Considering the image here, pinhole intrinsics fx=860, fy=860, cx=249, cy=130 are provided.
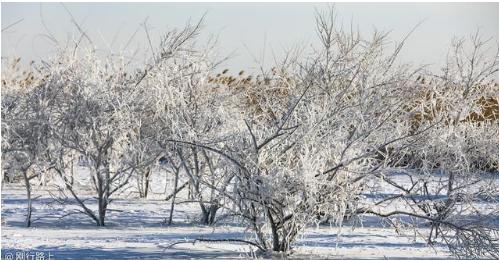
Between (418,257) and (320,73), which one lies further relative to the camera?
(320,73)

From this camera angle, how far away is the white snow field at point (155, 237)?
10359 millimetres

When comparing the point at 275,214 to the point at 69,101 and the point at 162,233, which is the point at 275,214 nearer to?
the point at 162,233

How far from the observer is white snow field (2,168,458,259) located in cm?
1036

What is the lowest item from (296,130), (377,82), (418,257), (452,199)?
(418,257)

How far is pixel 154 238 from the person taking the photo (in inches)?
463

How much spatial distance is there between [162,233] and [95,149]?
2.08 meters

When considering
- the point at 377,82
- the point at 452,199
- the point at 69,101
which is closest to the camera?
the point at 452,199

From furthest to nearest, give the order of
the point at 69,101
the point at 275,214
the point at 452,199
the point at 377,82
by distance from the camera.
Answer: the point at 69,101 → the point at 377,82 → the point at 452,199 → the point at 275,214

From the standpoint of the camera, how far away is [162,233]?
12.4 m

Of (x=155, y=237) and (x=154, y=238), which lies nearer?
(x=154, y=238)

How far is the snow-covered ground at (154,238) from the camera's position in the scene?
10.4 m

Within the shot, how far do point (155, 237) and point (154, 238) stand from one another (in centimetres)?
13

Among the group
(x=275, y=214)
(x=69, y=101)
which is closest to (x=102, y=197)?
(x=69, y=101)

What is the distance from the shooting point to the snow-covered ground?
34.0 feet
